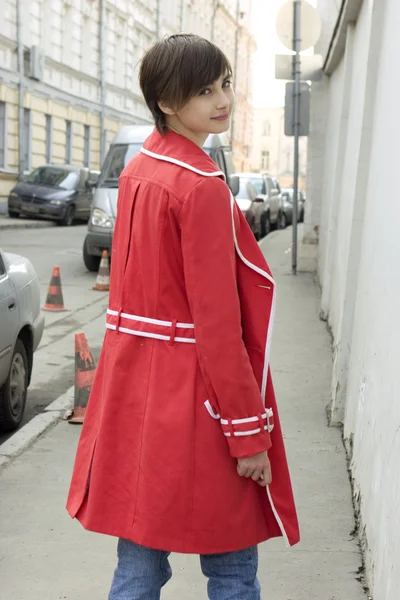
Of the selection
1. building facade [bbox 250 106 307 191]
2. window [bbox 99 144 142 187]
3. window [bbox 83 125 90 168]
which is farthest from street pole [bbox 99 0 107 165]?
building facade [bbox 250 106 307 191]

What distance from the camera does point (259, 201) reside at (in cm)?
2370

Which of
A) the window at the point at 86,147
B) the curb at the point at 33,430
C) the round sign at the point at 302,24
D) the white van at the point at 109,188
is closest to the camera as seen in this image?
the curb at the point at 33,430

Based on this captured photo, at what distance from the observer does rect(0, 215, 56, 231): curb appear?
24391 mm

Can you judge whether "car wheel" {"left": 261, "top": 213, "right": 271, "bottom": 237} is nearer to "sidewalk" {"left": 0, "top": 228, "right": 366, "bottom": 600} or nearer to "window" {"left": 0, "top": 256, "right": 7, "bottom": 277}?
"sidewalk" {"left": 0, "top": 228, "right": 366, "bottom": 600}

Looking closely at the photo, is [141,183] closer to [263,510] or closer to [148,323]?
[148,323]

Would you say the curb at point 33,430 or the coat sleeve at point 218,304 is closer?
the coat sleeve at point 218,304

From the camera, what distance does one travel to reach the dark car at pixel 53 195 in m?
27.1

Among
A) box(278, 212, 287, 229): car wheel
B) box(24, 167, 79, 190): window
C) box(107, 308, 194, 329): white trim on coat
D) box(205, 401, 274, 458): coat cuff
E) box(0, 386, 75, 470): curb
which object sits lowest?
box(278, 212, 287, 229): car wheel

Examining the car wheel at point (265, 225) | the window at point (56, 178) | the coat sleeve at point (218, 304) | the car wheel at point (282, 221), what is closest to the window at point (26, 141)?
the window at point (56, 178)

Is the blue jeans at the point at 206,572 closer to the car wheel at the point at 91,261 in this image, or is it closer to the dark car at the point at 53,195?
the car wheel at the point at 91,261

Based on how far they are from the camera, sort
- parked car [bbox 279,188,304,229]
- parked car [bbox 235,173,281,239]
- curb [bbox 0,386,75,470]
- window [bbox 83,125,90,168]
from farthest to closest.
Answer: window [bbox 83,125,90,168] < parked car [bbox 279,188,304,229] < parked car [bbox 235,173,281,239] < curb [bbox 0,386,75,470]

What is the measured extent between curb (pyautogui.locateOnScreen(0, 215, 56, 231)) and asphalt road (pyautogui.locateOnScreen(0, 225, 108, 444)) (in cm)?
309

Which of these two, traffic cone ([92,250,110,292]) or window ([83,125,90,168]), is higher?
window ([83,125,90,168])

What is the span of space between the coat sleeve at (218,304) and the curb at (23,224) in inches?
876
